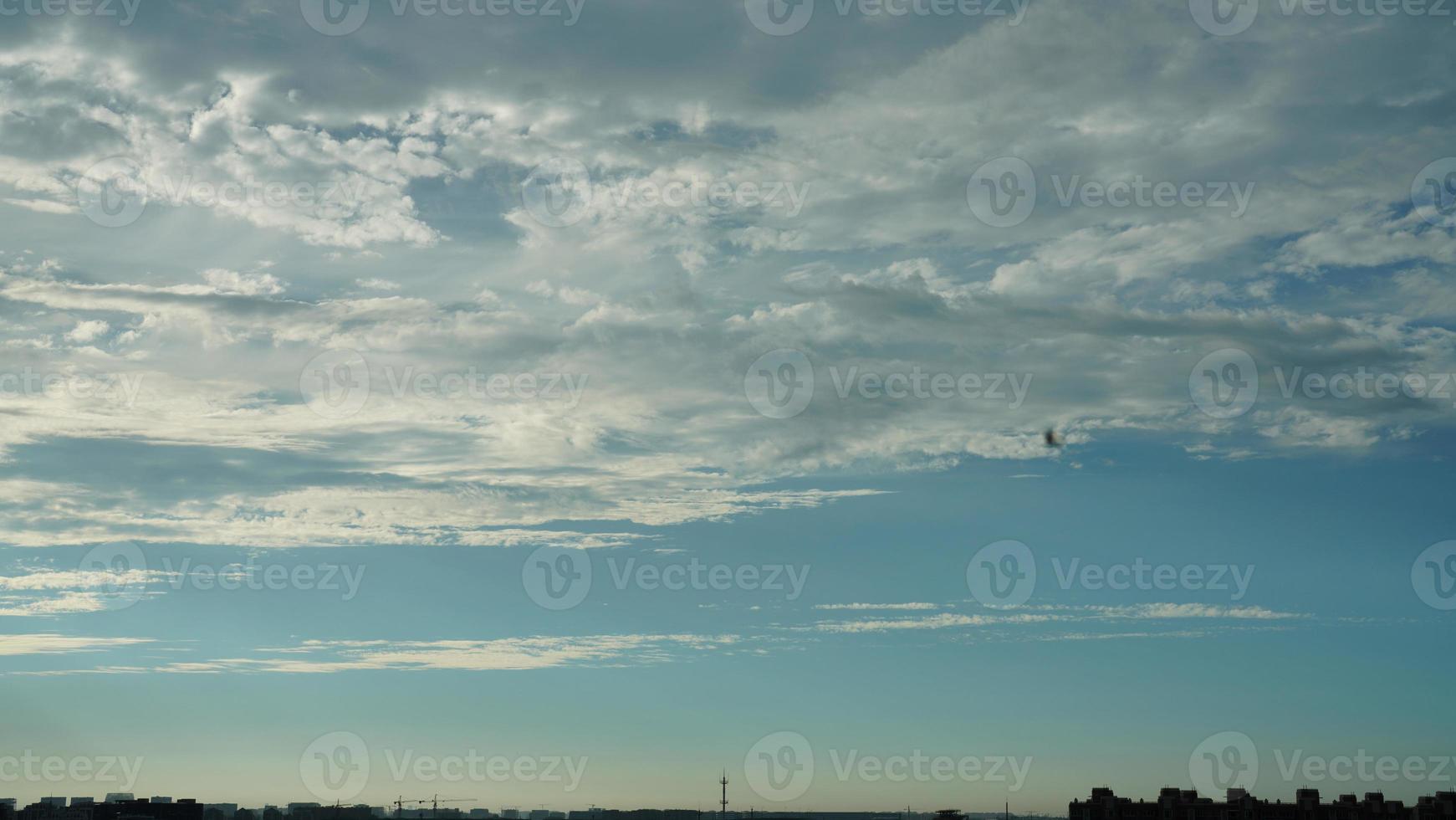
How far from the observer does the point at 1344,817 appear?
634 feet

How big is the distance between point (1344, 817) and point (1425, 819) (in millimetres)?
11613

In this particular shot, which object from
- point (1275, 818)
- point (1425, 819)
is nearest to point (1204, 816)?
point (1275, 818)

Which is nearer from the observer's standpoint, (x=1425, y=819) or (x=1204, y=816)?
(x=1425, y=819)

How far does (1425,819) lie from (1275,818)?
70.3 ft

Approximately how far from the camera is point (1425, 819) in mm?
186000

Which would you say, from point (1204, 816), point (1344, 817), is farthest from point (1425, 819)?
point (1204, 816)

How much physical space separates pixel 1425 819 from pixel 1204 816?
3226 cm

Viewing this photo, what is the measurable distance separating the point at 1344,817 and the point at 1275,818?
34.4 feet

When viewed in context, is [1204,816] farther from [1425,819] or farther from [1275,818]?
[1425,819]

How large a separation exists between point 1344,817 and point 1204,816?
69.8 feet

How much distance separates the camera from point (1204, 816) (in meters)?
200

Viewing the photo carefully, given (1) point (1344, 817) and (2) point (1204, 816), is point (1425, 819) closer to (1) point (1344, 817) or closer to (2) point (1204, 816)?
(1) point (1344, 817)
